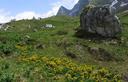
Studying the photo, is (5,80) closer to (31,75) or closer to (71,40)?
(31,75)

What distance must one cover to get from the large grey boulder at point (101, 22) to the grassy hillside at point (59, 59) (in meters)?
1.31

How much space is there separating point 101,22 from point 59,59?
12.6 m

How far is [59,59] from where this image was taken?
32406mm

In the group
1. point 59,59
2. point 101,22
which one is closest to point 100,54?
point 59,59

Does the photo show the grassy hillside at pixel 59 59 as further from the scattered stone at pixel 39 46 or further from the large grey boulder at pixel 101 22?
the large grey boulder at pixel 101 22

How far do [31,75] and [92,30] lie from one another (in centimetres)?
2188

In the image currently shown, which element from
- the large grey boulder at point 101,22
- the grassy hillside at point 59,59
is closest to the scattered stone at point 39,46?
the grassy hillside at point 59,59

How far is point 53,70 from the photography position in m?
26.0

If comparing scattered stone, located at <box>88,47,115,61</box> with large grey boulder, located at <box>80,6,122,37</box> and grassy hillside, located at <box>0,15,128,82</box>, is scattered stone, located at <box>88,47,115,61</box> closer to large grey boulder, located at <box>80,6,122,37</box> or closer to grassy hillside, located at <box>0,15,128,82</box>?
grassy hillside, located at <box>0,15,128,82</box>

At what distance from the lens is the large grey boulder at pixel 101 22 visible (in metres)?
42.8

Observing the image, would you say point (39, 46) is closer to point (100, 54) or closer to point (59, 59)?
point (59, 59)

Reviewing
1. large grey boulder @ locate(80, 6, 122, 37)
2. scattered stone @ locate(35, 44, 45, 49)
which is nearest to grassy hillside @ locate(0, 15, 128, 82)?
scattered stone @ locate(35, 44, 45, 49)

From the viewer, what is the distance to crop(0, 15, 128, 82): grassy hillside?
2350 centimetres

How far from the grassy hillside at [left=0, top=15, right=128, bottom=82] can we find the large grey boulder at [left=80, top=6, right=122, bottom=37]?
4.31 ft
